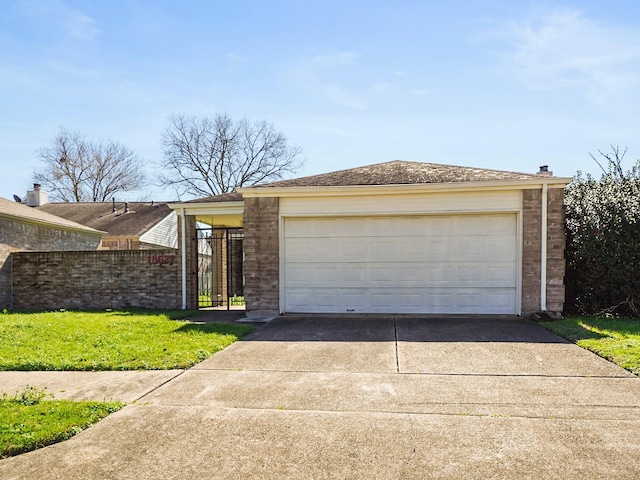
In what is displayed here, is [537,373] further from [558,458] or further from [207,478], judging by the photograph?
[207,478]

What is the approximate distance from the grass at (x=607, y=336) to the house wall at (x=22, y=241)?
555 inches

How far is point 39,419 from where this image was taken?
4.26m

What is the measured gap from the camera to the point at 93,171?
123 feet

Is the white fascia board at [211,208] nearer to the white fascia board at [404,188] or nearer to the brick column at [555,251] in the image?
the white fascia board at [404,188]

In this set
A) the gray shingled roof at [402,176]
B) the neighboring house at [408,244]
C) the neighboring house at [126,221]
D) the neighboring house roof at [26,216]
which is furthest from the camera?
the neighboring house at [126,221]

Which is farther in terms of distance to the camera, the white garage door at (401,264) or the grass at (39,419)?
the white garage door at (401,264)

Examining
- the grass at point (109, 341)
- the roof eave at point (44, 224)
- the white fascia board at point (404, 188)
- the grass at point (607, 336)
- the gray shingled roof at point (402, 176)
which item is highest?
the gray shingled roof at point (402, 176)

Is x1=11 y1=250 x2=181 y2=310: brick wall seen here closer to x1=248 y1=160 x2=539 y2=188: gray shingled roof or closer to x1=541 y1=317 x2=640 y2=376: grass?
x1=248 y1=160 x2=539 y2=188: gray shingled roof

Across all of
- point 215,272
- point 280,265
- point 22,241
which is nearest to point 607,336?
point 280,265

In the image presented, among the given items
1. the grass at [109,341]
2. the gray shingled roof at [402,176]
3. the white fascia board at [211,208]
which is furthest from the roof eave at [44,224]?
the gray shingled roof at [402,176]

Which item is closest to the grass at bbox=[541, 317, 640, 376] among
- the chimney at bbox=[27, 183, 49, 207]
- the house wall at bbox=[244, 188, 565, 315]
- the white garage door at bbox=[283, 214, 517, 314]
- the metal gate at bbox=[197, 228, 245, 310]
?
the house wall at bbox=[244, 188, 565, 315]

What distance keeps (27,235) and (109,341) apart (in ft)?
29.9

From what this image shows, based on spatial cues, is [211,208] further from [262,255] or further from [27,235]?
[27,235]

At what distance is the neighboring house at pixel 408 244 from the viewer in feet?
32.1
